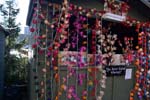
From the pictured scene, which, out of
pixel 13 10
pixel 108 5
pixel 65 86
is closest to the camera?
pixel 65 86

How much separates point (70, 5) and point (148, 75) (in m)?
2.92

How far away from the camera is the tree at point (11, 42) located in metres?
11.2

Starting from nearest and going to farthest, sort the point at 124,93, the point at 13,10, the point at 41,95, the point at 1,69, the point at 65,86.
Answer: the point at 41,95 → the point at 65,86 → the point at 124,93 → the point at 1,69 → the point at 13,10

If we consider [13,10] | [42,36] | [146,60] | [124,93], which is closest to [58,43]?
[42,36]

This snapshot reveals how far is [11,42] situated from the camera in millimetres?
12125

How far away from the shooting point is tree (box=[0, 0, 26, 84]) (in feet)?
36.9

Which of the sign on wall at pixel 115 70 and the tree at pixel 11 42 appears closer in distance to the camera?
the sign on wall at pixel 115 70

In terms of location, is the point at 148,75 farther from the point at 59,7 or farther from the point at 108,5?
the point at 59,7

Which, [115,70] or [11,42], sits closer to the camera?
[115,70]

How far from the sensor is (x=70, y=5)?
4406 millimetres

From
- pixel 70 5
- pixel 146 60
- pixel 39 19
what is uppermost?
pixel 70 5

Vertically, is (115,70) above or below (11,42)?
below

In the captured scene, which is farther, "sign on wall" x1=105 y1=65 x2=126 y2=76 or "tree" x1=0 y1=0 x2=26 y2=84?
"tree" x1=0 y1=0 x2=26 y2=84

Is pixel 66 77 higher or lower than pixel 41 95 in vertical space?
higher
